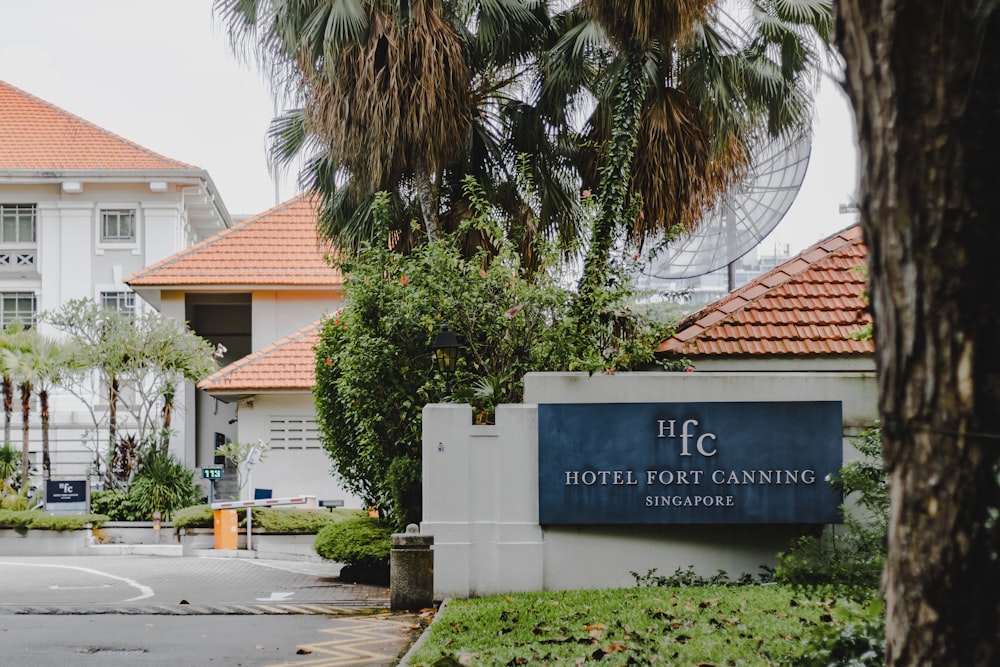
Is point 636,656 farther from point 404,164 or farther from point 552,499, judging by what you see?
point 404,164

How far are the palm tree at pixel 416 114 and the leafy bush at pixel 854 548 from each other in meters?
6.08

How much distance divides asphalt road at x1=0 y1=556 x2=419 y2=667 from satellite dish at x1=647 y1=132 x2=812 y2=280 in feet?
22.9

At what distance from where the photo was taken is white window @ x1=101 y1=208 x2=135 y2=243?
123ft

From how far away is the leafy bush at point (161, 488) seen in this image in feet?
92.1

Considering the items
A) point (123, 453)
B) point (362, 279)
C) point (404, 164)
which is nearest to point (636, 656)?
point (362, 279)

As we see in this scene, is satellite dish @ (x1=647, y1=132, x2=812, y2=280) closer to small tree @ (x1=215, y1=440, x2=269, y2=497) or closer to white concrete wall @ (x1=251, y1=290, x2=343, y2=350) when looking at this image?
small tree @ (x1=215, y1=440, x2=269, y2=497)

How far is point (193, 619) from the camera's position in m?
12.9

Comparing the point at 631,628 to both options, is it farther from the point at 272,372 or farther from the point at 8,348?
the point at 8,348

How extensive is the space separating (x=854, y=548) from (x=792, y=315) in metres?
Result: 3.72

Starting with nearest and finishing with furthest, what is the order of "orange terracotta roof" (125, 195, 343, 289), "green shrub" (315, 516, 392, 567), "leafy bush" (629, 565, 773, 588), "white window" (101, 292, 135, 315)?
"leafy bush" (629, 565, 773, 588) < "green shrub" (315, 516, 392, 567) < "orange terracotta roof" (125, 195, 343, 289) < "white window" (101, 292, 135, 315)

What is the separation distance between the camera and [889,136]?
3.60m

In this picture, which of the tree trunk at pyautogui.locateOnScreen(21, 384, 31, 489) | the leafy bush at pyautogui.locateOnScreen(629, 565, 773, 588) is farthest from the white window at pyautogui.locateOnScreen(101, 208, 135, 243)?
the leafy bush at pyautogui.locateOnScreen(629, 565, 773, 588)

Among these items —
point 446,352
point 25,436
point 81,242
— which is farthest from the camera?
point 81,242

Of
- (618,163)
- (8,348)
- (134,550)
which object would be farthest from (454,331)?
(8,348)
